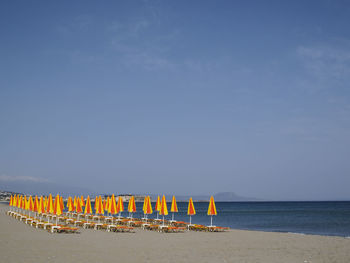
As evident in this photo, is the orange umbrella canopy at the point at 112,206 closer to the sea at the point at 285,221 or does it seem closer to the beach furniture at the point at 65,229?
the beach furniture at the point at 65,229

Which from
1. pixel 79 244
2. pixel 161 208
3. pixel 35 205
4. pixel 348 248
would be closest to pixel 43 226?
pixel 35 205

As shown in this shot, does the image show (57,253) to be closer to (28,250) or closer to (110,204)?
(28,250)

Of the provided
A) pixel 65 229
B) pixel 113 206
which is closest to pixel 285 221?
pixel 113 206

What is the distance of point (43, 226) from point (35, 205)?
13.9 feet

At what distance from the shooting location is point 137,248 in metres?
14.9

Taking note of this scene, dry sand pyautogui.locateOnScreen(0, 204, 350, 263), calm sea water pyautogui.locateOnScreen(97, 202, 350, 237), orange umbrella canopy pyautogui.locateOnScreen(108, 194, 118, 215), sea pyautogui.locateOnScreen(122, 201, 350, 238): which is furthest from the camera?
calm sea water pyautogui.locateOnScreen(97, 202, 350, 237)

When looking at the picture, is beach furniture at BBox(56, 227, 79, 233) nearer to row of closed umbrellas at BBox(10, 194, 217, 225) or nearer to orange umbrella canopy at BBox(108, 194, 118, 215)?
row of closed umbrellas at BBox(10, 194, 217, 225)

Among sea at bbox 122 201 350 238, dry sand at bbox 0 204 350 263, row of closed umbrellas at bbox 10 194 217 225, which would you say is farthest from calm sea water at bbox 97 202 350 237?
dry sand at bbox 0 204 350 263

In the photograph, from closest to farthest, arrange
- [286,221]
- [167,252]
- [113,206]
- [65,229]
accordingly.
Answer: [167,252]
[65,229]
[113,206]
[286,221]

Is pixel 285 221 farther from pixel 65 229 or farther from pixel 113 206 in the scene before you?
pixel 65 229

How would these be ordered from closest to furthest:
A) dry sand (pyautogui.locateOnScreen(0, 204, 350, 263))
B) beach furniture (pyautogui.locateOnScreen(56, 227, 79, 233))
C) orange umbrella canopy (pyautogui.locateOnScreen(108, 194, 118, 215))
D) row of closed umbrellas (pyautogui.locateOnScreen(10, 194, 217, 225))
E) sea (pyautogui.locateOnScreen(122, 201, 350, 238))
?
dry sand (pyautogui.locateOnScreen(0, 204, 350, 263))
beach furniture (pyautogui.locateOnScreen(56, 227, 79, 233))
row of closed umbrellas (pyautogui.locateOnScreen(10, 194, 217, 225))
orange umbrella canopy (pyautogui.locateOnScreen(108, 194, 118, 215))
sea (pyautogui.locateOnScreen(122, 201, 350, 238))

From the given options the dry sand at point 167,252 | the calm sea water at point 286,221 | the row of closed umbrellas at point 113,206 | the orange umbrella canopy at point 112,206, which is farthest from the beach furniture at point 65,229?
the calm sea water at point 286,221

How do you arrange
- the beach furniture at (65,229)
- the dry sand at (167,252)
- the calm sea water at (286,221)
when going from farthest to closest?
the calm sea water at (286,221), the beach furniture at (65,229), the dry sand at (167,252)

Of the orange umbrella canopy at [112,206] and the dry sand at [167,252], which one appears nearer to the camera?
the dry sand at [167,252]
